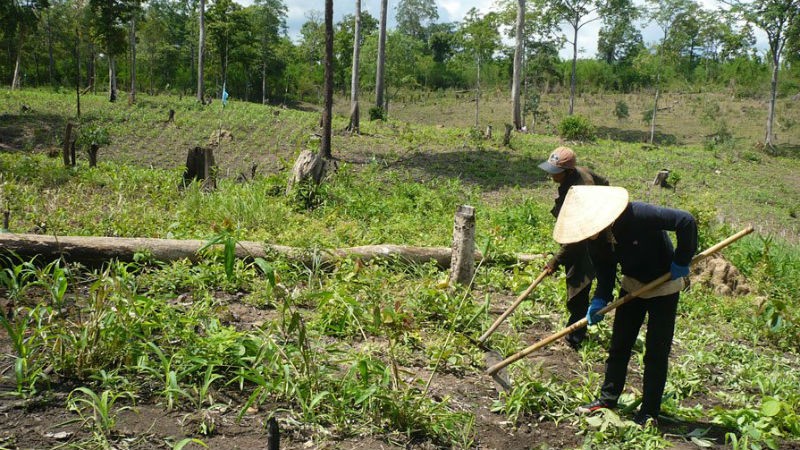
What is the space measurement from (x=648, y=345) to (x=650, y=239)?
656mm

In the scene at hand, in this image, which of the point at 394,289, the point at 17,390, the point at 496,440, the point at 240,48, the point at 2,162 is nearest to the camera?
the point at 17,390

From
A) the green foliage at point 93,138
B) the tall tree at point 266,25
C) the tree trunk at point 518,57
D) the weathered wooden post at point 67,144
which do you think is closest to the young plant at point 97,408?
the weathered wooden post at point 67,144

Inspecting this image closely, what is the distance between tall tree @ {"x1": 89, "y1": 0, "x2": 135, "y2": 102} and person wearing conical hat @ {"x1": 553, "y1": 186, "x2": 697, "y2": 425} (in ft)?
80.5

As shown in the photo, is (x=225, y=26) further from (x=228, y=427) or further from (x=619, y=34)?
(x=228, y=427)

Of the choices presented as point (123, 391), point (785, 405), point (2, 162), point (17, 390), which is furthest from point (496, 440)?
point (2, 162)

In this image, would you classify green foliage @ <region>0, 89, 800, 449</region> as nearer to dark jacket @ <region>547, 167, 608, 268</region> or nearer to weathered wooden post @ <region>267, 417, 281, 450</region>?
weathered wooden post @ <region>267, 417, 281, 450</region>

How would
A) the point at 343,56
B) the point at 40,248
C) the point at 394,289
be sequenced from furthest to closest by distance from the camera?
the point at 343,56, the point at 394,289, the point at 40,248

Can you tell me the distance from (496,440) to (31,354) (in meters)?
2.60

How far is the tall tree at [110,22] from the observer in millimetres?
23109

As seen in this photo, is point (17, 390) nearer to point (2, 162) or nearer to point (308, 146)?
point (2, 162)

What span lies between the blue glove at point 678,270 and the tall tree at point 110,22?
24981 millimetres

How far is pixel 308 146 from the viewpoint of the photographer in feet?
49.0

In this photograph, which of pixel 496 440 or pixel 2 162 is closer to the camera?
pixel 496 440

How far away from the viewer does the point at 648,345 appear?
355cm
